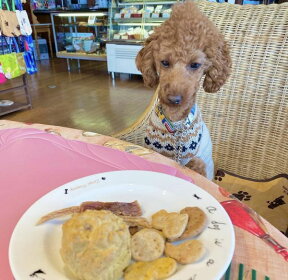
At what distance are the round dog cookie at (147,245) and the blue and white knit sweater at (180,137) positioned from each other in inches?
27.0

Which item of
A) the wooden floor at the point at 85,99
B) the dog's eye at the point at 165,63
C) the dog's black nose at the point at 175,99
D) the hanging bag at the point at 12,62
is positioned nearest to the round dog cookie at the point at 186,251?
the dog's black nose at the point at 175,99

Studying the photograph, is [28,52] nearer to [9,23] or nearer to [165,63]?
[9,23]

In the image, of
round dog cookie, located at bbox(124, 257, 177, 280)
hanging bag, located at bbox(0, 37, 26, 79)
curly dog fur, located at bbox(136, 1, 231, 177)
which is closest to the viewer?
round dog cookie, located at bbox(124, 257, 177, 280)

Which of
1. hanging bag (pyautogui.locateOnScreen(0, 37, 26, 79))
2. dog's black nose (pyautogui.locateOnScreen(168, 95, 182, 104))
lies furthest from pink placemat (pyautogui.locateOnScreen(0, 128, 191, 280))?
hanging bag (pyautogui.locateOnScreen(0, 37, 26, 79))

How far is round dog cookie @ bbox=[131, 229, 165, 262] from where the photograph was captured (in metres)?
0.41

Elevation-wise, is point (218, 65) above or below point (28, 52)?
above

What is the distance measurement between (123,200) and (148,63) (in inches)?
27.3

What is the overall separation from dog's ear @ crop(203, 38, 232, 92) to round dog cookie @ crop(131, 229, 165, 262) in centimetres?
75

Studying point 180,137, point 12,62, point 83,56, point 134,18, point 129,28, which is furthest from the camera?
point 83,56

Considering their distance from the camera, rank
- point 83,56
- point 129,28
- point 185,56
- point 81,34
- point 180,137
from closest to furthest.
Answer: point 185,56 < point 180,137 < point 129,28 < point 83,56 < point 81,34

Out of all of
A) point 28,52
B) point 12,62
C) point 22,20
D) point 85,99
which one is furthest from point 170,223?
point 85,99

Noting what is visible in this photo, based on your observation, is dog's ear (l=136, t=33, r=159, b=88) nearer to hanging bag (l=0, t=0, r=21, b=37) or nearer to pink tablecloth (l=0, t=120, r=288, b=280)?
pink tablecloth (l=0, t=120, r=288, b=280)

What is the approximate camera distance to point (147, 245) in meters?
0.42

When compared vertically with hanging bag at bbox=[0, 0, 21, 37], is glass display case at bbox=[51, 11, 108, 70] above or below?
below
